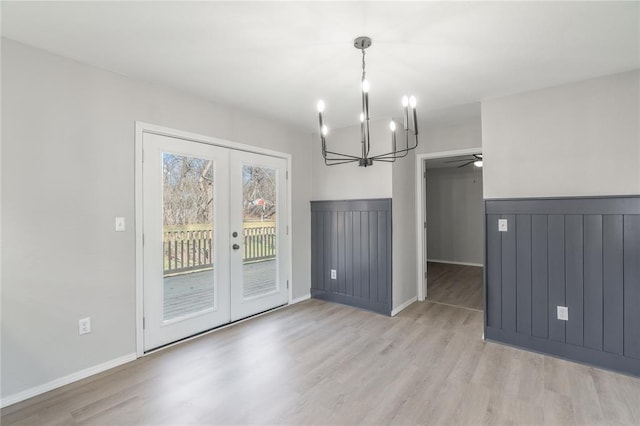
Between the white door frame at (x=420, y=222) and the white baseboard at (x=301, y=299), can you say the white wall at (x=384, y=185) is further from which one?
the white baseboard at (x=301, y=299)

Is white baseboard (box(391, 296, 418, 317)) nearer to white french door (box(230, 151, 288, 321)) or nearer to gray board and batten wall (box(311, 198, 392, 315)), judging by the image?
gray board and batten wall (box(311, 198, 392, 315))

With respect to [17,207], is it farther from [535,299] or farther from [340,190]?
[535,299]

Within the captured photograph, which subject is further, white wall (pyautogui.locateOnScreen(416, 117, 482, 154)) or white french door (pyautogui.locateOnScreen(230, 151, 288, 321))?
white wall (pyautogui.locateOnScreen(416, 117, 482, 154))

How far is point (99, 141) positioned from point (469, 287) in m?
5.43

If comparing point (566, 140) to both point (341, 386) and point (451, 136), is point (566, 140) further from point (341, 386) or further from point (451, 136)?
point (341, 386)

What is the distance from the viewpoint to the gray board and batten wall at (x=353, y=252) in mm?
3879

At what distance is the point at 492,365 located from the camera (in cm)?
257

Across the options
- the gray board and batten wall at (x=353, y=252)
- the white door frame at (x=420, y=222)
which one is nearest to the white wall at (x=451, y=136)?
the white door frame at (x=420, y=222)

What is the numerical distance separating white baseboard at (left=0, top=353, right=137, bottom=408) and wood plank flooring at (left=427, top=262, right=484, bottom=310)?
153 inches

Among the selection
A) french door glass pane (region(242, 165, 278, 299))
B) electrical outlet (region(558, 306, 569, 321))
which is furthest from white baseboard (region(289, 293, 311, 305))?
electrical outlet (region(558, 306, 569, 321))

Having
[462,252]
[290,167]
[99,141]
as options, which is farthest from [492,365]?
[462,252]

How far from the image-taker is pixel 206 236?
3.23 metres

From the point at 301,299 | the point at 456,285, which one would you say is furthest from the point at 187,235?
the point at 456,285

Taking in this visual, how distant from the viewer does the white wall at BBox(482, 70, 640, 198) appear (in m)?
2.52
